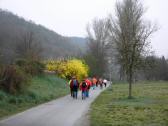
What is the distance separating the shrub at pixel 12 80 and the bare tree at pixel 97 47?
2473 inches

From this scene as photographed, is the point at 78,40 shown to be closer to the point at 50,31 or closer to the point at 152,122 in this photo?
the point at 50,31

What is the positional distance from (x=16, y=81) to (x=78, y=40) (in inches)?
5034

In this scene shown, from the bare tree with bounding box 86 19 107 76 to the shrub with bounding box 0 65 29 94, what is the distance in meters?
62.8

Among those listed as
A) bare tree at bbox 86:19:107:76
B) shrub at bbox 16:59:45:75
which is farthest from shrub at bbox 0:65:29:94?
bare tree at bbox 86:19:107:76

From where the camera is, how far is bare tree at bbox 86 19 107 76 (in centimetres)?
8994

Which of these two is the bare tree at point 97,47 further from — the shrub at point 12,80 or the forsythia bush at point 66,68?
the shrub at point 12,80

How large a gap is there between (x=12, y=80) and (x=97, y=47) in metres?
67.0

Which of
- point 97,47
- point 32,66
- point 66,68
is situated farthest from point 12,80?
point 97,47

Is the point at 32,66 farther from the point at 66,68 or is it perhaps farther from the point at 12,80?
the point at 66,68

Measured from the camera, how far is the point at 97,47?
301 feet

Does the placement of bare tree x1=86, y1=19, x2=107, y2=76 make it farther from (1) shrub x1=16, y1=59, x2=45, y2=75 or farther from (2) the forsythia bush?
(1) shrub x1=16, y1=59, x2=45, y2=75

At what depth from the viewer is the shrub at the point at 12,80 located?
25094mm

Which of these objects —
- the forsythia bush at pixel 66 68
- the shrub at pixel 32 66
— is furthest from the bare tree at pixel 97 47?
the shrub at pixel 32 66

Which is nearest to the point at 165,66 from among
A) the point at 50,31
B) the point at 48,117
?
the point at 50,31
